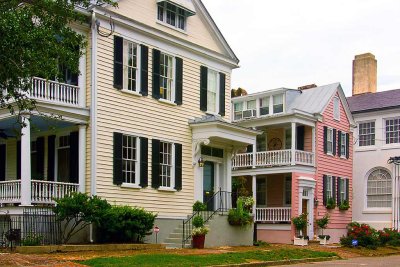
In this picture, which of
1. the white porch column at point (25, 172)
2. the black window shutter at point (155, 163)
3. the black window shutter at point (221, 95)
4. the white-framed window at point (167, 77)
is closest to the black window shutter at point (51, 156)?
the white porch column at point (25, 172)

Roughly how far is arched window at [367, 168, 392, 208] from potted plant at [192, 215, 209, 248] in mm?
17621

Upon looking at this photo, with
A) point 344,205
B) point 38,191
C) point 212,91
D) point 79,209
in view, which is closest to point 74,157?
point 38,191

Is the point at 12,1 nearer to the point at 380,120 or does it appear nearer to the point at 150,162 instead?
the point at 150,162

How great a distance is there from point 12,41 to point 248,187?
23.5 metres

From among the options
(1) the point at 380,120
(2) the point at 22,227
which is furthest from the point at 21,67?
(1) the point at 380,120

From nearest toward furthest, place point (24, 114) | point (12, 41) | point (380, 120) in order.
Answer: point (12, 41) < point (24, 114) < point (380, 120)

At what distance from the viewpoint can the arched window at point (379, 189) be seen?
37.0 metres

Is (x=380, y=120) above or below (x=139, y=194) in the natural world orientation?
above

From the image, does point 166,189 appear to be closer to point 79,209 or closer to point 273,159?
point 79,209

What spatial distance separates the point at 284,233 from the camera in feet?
104

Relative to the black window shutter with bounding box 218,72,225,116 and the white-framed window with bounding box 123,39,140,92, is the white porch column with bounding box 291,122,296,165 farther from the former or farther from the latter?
the white-framed window with bounding box 123,39,140,92

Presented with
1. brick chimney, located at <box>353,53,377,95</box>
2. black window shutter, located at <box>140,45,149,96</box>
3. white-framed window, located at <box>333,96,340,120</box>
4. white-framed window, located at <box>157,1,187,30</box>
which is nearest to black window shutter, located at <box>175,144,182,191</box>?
black window shutter, located at <box>140,45,149,96</box>

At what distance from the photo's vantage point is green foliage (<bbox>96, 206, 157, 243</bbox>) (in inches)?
784

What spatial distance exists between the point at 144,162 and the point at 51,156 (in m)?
3.52
